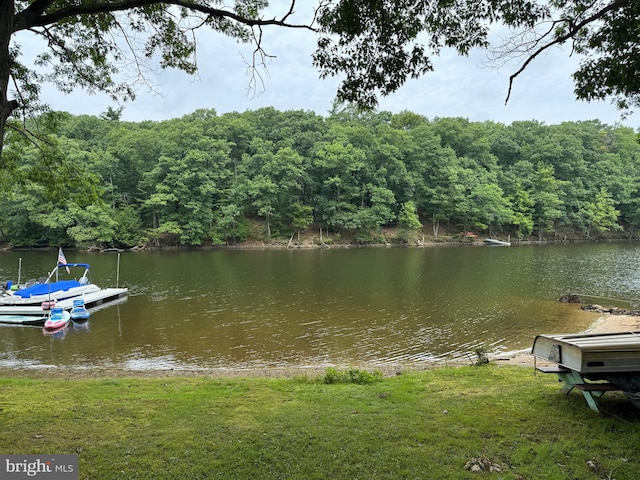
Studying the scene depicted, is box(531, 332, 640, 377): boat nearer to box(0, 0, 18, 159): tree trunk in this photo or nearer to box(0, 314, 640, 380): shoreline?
box(0, 314, 640, 380): shoreline

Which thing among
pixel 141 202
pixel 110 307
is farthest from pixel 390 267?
pixel 141 202

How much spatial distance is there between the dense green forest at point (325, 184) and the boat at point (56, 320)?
114ft

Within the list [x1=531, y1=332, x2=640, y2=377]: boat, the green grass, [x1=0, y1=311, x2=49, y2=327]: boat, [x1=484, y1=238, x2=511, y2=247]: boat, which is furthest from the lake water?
[x1=484, y1=238, x2=511, y2=247]: boat

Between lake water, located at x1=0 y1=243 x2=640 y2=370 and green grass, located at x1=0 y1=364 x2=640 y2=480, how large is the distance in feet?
21.3

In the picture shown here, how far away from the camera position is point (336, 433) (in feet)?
15.3

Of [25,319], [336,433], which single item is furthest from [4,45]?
[25,319]

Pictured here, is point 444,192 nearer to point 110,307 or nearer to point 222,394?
point 110,307

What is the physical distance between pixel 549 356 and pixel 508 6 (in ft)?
16.0

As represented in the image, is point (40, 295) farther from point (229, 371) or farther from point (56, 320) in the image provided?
point (229, 371)

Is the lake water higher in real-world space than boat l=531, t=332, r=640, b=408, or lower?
lower

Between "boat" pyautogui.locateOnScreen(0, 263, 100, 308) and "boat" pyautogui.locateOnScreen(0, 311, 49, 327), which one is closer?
"boat" pyautogui.locateOnScreen(0, 311, 49, 327)

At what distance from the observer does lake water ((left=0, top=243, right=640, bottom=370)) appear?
44.3ft

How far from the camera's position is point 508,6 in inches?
221

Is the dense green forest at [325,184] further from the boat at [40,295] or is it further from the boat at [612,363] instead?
the boat at [612,363]
